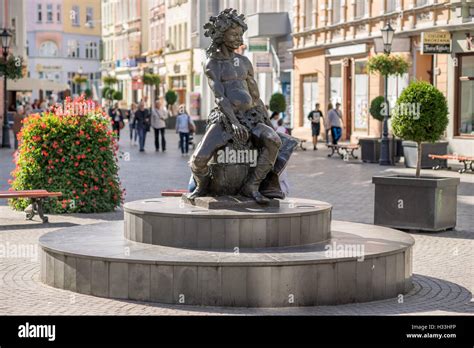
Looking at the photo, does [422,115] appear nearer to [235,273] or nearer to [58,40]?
[235,273]

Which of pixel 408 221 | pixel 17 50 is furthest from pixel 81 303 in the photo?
pixel 17 50

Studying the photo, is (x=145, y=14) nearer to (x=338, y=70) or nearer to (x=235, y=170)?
(x=338, y=70)

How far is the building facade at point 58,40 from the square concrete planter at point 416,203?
94.3 meters

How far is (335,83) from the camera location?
4288 centimetres

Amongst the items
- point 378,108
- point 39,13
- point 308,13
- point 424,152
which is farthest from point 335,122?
point 39,13

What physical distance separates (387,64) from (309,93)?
14.7 metres

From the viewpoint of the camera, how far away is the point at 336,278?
9.83 m

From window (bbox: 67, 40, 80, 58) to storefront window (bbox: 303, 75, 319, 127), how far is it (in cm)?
6620

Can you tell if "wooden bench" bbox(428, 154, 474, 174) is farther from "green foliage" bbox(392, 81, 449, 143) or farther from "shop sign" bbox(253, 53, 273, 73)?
"shop sign" bbox(253, 53, 273, 73)

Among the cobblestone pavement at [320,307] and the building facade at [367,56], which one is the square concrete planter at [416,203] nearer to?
the cobblestone pavement at [320,307]

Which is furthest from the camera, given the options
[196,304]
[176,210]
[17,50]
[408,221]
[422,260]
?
[17,50]

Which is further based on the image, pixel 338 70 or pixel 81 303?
pixel 338 70

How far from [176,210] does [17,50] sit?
5114cm

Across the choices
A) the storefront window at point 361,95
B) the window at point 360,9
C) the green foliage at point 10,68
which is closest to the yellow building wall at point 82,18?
the green foliage at point 10,68
